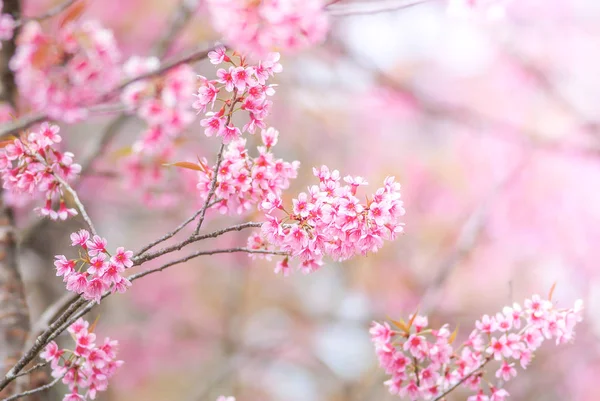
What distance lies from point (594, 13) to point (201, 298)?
6.23 m

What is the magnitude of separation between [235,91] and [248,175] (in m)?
0.20

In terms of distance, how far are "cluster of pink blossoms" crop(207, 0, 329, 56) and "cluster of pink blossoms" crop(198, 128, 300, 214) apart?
0.29 metres

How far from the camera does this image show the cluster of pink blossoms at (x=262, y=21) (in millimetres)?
1152

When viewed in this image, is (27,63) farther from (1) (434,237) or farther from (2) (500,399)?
(1) (434,237)

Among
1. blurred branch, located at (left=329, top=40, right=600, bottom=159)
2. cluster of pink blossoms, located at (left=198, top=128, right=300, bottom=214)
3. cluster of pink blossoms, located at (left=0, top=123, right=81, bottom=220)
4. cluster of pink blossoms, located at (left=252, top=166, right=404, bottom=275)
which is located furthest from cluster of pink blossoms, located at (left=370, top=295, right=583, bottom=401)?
blurred branch, located at (left=329, top=40, right=600, bottom=159)

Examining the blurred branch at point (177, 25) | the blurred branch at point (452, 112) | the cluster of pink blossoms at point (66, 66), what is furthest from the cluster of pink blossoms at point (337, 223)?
the blurred branch at point (452, 112)

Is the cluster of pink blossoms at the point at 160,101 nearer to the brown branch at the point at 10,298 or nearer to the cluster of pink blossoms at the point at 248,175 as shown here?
the brown branch at the point at 10,298

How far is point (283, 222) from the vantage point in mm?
1323

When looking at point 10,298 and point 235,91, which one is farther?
point 10,298

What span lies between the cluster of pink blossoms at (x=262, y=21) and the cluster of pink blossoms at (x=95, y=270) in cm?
52

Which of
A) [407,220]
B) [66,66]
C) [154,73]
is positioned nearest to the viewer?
[154,73]

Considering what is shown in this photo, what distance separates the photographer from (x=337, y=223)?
49.2 inches

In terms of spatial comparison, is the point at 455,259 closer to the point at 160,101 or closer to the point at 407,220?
the point at 160,101

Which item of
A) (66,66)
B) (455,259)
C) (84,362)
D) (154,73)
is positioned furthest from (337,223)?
(455,259)
